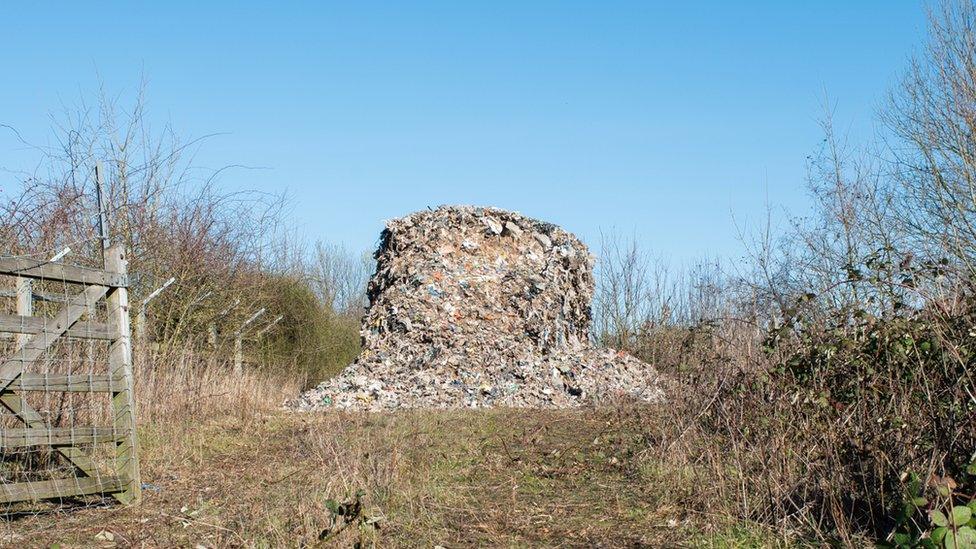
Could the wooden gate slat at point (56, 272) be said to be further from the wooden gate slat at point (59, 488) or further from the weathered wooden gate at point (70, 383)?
Result: the wooden gate slat at point (59, 488)

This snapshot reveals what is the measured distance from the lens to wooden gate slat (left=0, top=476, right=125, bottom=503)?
5418 mm

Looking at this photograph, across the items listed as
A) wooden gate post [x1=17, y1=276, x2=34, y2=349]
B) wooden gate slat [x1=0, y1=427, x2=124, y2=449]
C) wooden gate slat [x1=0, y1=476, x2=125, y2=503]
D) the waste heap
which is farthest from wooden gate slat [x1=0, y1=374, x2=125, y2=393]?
the waste heap

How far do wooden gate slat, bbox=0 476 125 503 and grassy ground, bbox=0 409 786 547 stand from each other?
0.20 meters

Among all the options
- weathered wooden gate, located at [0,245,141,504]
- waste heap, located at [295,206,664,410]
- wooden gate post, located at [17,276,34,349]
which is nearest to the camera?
weathered wooden gate, located at [0,245,141,504]

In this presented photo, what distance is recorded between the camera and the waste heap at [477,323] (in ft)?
48.5

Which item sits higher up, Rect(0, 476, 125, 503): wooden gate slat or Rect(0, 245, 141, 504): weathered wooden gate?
Rect(0, 245, 141, 504): weathered wooden gate

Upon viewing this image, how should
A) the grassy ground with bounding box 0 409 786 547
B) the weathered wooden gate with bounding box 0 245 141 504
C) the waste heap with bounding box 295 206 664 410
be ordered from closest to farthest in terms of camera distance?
the grassy ground with bounding box 0 409 786 547 → the weathered wooden gate with bounding box 0 245 141 504 → the waste heap with bounding box 295 206 664 410

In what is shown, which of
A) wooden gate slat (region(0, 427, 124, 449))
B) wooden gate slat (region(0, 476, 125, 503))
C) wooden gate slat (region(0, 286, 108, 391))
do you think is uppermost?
wooden gate slat (region(0, 286, 108, 391))

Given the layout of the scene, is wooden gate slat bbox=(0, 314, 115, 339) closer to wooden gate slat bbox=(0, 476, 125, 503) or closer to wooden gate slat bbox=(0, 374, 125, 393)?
wooden gate slat bbox=(0, 374, 125, 393)

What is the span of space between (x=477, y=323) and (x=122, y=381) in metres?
10.7

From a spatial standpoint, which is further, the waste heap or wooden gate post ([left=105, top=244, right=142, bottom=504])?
the waste heap

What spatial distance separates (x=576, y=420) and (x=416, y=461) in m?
4.04

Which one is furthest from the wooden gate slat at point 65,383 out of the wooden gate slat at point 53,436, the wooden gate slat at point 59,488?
the wooden gate slat at point 59,488

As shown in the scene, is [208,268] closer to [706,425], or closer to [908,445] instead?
[706,425]
